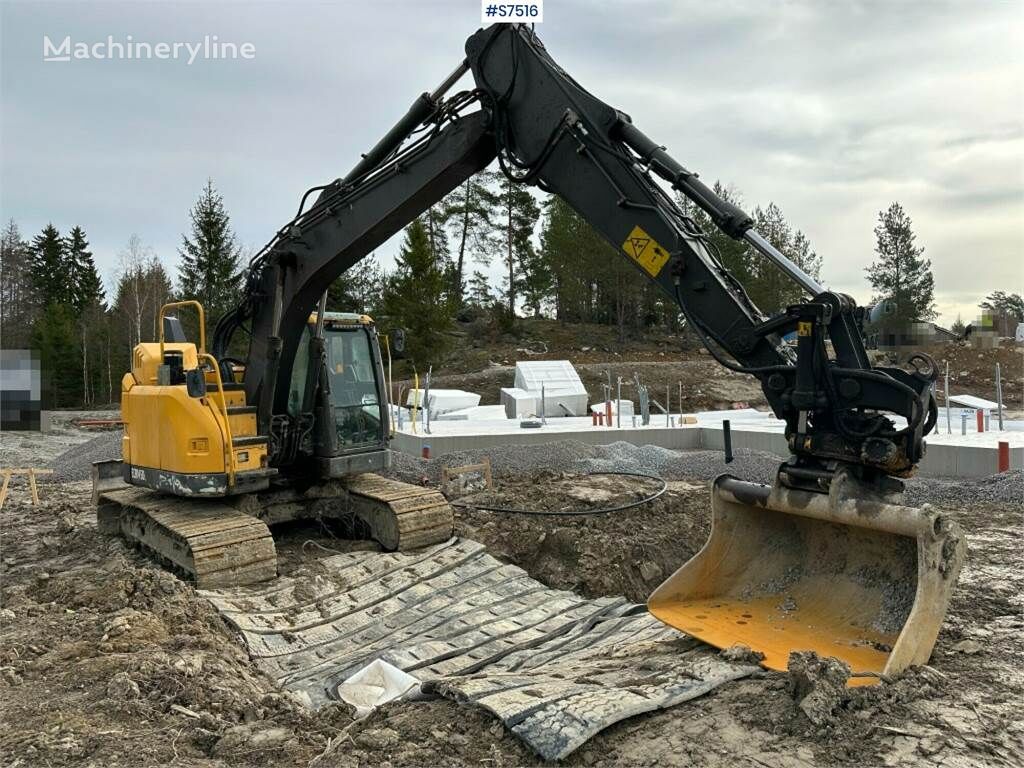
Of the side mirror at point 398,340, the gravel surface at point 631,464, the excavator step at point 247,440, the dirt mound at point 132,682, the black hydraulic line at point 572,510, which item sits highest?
the side mirror at point 398,340

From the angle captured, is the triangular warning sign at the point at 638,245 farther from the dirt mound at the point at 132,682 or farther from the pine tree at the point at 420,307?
the pine tree at the point at 420,307

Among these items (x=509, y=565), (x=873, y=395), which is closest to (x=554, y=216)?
(x=509, y=565)

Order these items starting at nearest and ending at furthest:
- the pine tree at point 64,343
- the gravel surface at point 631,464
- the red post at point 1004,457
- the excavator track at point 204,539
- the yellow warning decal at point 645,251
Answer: the yellow warning decal at point 645,251, the excavator track at point 204,539, the gravel surface at point 631,464, the red post at point 1004,457, the pine tree at point 64,343

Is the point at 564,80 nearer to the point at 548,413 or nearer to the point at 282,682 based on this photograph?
the point at 282,682

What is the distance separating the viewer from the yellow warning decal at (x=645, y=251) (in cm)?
479

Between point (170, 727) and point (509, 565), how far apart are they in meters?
3.68

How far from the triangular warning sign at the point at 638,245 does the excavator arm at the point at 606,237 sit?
0.01 meters

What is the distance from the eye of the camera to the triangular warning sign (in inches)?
192

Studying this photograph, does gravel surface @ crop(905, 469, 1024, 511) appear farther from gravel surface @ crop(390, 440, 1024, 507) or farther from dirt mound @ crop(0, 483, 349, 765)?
dirt mound @ crop(0, 483, 349, 765)

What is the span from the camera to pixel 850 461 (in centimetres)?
387

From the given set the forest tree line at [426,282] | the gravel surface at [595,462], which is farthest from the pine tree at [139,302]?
the gravel surface at [595,462]

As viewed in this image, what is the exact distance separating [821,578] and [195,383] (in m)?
4.97

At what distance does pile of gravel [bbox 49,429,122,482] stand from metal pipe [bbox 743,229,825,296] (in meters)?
11.8

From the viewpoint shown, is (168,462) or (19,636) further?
(168,462)
